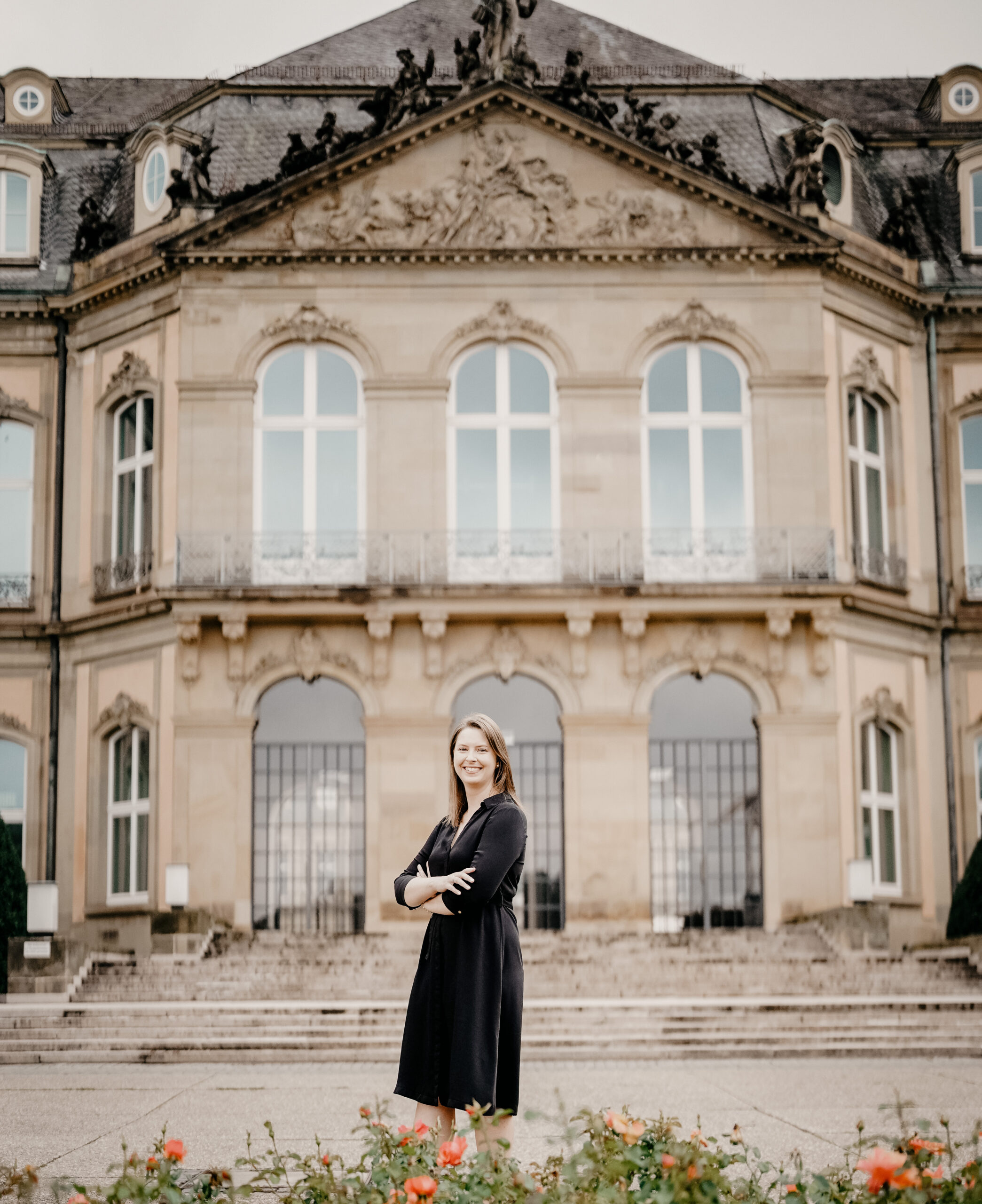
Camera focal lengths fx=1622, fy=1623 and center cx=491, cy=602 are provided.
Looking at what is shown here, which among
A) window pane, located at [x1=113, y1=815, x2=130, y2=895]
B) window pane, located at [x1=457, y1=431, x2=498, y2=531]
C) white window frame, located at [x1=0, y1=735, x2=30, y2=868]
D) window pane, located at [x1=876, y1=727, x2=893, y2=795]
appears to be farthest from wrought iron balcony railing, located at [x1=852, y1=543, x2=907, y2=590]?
→ white window frame, located at [x1=0, y1=735, x2=30, y2=868]

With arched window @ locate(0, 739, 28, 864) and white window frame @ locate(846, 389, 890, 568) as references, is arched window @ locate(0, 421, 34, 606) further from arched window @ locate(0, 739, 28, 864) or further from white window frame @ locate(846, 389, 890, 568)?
white window frame @ locate(846, 389, 890, 568)

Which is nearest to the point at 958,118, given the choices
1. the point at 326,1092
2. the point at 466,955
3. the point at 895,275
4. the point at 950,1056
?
the point at 895,275

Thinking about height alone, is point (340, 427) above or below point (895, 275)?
below

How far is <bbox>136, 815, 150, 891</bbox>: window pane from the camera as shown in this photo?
22656 mm

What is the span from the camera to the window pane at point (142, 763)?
22938 millimetres

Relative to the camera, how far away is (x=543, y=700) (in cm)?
2216

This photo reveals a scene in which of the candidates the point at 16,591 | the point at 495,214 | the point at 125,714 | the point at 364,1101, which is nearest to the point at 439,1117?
the point at 364,1101

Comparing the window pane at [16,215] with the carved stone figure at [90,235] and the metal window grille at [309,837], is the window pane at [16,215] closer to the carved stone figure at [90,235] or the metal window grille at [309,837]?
the carved stone figure at [90,235]

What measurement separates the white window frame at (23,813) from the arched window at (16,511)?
210 centimetres

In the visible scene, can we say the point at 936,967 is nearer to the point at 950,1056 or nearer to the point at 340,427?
the point at 950,1056

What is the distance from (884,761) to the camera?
23.5 m

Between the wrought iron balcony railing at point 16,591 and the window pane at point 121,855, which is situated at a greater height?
the wrought iron balcony railing at point 16,591

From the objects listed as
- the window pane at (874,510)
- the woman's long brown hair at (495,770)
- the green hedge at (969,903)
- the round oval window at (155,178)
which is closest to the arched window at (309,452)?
the round oval window at (155,178)

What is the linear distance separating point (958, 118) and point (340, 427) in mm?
12297
